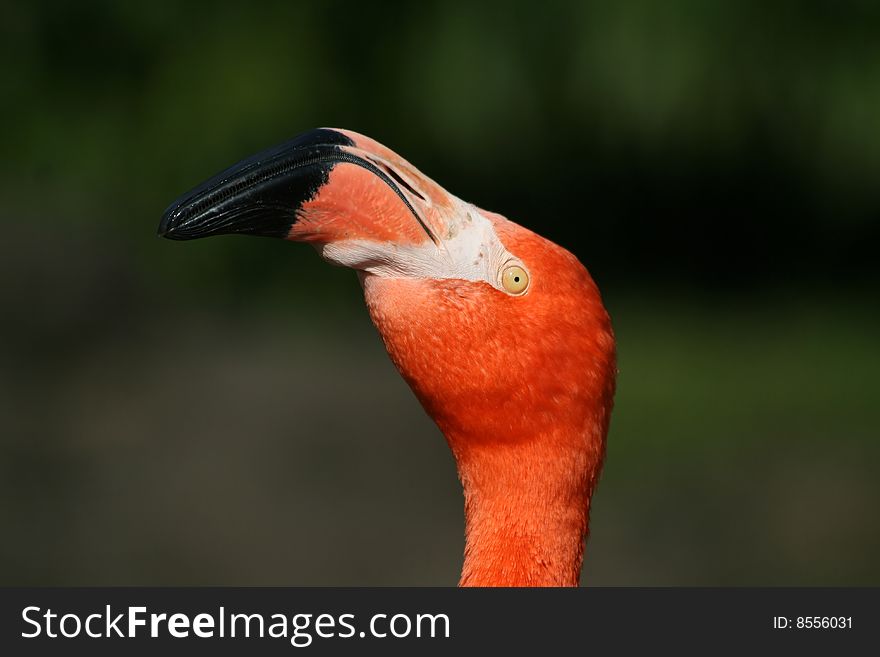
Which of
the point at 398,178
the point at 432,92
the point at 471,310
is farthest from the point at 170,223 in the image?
the point at 432,92

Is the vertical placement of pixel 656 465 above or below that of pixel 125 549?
above

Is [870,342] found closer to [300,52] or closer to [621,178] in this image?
[621,178]

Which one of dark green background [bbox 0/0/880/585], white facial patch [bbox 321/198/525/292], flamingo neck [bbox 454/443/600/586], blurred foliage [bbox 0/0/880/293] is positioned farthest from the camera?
blurred foliage [bbox 0/0/880/293]

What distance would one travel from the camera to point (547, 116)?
8555mm

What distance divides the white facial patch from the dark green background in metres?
4.08

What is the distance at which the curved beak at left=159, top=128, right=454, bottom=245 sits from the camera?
2.22 meters

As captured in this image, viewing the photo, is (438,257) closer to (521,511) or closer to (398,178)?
(398,178)

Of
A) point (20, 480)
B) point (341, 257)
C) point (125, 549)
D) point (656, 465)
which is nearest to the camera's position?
point (341, 257)

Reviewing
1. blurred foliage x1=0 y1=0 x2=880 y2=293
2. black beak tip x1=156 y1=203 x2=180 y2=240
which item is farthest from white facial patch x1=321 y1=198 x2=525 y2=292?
blurred foliage x1=0 y1=0 x2=880 y2=293

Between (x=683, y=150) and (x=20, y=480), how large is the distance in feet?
16.6

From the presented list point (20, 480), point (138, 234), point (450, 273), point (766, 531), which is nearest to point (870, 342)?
point (766, 531)

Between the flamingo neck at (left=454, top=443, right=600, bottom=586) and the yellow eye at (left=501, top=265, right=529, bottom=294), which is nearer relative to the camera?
the yellow eye at (left=501, top=265, right=529, bottom=294)

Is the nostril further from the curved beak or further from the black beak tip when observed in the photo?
the black beak tip

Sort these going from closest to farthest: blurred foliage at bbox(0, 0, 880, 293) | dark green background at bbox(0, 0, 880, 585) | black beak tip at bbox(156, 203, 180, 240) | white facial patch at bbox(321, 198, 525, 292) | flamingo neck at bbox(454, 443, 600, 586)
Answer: black beak tip at bbox(156, 203, 180, 240)
white facial patch at bbox(321, 198, 525, 292)
flamingo neck at bbox(454, 443, 600, 586)
dark green background at bbox(0, 0, 880, 585)
blurred foliage at bbox(0, 0, 880, 293)
